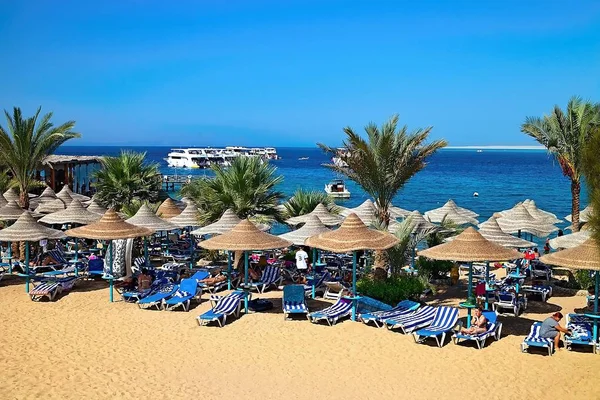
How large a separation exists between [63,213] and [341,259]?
361 inches

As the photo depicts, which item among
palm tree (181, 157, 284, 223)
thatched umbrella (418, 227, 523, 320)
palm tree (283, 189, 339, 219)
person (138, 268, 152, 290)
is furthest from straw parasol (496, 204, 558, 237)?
person (138, 268, 152, 290)

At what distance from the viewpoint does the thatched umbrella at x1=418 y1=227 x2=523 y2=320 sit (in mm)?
12031

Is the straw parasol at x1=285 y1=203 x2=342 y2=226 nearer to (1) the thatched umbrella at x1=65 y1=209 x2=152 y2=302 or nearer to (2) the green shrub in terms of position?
(2) the green shrub

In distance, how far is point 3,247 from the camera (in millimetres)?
22406

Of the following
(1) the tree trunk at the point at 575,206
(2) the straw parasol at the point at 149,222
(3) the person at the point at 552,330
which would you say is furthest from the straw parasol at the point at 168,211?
(1) the tree trunk at the point at 575,206

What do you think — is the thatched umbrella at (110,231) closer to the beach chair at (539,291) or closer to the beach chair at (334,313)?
the beach chair at (334,313)

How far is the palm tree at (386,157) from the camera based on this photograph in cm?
1588

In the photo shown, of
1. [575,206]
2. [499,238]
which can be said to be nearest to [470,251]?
[499,238]

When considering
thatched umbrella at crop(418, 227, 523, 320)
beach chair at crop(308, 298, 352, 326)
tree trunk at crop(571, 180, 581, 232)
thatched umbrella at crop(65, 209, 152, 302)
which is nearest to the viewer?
thatched umbrella at crop(418, 227, 523, 320)

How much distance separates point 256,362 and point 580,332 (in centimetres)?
611

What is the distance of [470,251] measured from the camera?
12.2 meters

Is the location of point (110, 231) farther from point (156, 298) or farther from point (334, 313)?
point (334, 313)

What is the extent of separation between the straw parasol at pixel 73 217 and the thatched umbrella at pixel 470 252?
11.3 metres

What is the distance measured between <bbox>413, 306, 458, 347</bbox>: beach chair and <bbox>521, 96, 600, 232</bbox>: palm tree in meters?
10.3
